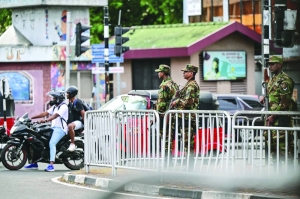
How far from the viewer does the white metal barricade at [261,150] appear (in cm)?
1081

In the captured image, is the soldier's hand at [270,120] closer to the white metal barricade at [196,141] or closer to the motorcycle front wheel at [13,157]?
the white metal barricade at [196,141]

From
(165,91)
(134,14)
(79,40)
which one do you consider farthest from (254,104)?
(134,14)

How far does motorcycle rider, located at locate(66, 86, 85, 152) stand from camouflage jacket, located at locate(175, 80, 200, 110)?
144 inches

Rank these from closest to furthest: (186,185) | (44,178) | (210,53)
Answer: (186,185), (44,178), (210,53)

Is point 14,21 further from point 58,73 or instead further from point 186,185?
point 186,185

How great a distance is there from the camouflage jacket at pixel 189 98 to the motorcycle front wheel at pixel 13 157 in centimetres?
447

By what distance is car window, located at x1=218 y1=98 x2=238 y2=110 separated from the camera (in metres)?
28.8

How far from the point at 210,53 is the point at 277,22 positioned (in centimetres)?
2617

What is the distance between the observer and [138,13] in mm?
59312

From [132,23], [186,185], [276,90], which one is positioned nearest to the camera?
[186,185]

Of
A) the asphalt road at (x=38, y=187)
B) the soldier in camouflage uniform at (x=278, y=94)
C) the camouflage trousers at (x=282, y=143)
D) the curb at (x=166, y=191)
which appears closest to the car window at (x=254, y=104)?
the asphalt road at (x=38, y=187)

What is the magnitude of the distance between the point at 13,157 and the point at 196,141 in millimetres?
5700

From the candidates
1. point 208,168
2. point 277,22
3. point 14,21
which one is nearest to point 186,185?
point 208,168

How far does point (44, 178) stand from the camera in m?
15.2
